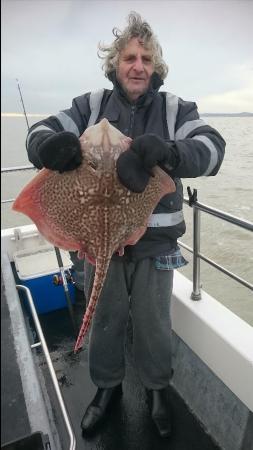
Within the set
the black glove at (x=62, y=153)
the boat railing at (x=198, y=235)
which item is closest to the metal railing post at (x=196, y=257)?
the boat railing at (x=198, y=235)

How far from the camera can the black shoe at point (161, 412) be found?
8.09 feet

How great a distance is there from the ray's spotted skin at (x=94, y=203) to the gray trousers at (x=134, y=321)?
1.71 ft

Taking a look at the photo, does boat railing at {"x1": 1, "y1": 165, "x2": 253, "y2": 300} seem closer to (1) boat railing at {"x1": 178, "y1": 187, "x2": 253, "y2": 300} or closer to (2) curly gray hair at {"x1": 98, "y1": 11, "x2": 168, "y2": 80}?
(1) boat railing at {"x1": 178, "y1": 187, "x2": 253, "y2": 300}

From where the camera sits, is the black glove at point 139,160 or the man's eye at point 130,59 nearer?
the black glove at point 139,160

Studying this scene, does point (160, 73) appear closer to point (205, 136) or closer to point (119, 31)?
point (119, 31)

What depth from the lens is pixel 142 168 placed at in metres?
1.55

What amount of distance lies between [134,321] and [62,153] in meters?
1.35

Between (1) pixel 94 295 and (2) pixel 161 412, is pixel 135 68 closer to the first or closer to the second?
(1) pixel 94 295

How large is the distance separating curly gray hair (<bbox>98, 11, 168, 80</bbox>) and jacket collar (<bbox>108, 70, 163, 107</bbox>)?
4 centimetres

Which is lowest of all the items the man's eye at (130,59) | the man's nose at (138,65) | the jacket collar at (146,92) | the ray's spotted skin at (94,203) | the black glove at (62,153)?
the ray's spotted skin at (94,203)

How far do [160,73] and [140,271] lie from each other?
3.80 feet

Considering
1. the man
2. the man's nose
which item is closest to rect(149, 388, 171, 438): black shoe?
the man

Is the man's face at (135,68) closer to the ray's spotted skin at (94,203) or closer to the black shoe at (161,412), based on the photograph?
the ray's spotted skin at (94,203)

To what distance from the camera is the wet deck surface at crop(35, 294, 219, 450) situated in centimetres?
244
